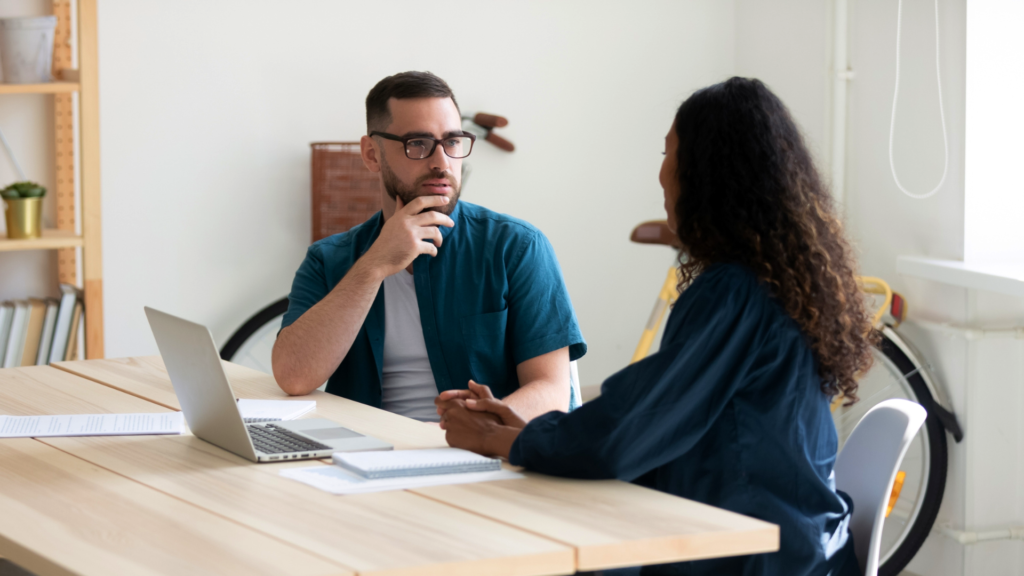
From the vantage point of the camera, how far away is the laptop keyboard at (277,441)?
4.42 ft

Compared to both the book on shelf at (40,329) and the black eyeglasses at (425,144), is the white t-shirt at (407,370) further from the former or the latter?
the book on shelf at (40,329)

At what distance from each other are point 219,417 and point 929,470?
1946 mm

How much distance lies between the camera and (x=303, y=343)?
1.82 meters

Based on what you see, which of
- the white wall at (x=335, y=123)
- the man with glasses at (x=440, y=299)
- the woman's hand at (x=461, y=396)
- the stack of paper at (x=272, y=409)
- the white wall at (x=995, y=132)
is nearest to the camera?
the woman's hand at (x=461, y=396)

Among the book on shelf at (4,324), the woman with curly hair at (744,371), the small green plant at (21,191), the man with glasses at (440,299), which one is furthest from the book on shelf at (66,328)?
the woman with curly hair at (744,371)

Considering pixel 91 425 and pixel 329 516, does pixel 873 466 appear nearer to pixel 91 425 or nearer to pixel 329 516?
pixel 329 516

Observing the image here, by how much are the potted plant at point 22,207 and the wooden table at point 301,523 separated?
1.35 m

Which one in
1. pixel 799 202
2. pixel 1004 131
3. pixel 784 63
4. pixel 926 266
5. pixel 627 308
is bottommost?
pixel 627 308

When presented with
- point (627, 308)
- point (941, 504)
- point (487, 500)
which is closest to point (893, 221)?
point (941, 504)

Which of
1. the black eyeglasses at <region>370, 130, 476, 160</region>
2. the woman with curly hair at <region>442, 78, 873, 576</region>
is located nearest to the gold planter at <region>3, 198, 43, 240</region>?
the black eyeglasses at <region>370, 130, 476, 160</region>

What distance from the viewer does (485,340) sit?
6.32 feet

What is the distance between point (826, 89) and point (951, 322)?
2.78 feet

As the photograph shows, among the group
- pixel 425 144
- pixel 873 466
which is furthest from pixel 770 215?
pixel 425 144

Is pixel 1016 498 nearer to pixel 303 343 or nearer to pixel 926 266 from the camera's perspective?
pixel 926 266
